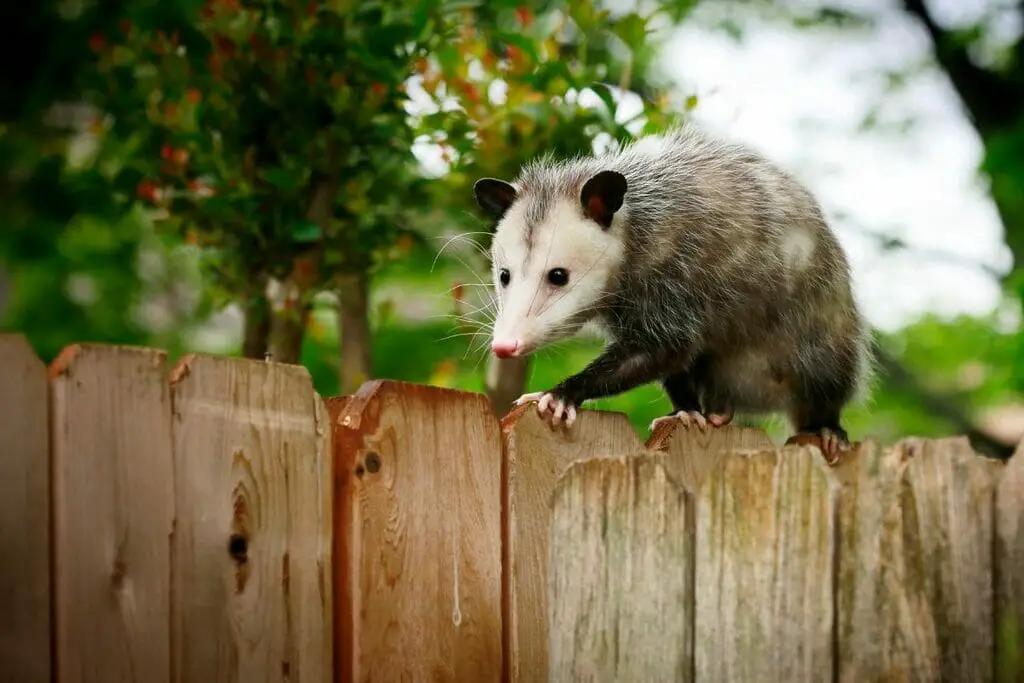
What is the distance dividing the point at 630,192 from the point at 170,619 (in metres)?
1.48

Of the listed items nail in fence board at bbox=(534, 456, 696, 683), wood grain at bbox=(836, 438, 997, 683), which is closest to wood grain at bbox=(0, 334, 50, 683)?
nail in fence board at bbox=(534, 456, 696, 683)

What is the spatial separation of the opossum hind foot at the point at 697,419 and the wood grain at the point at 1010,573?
818mm

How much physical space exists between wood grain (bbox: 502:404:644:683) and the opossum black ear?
2.34 feet

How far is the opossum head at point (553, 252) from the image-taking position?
2.34 metres

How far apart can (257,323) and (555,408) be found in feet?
3.55

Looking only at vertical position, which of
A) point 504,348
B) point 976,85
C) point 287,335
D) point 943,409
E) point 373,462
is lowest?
point 373,462

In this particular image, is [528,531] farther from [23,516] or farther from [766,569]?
[23,516]

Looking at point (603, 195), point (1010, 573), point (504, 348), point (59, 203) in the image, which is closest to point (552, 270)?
point (603, 195)

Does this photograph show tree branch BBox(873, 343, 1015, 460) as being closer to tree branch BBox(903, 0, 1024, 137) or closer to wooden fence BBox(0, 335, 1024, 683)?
tree branch BBox(903, 0, 1024, 137)

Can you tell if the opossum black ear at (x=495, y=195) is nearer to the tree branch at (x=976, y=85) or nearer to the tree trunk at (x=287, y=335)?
the tree trunk at (x=287, y=335)

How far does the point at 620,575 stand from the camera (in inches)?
59.8

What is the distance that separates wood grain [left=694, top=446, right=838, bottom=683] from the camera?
1.37 metres

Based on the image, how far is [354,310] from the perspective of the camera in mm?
3102

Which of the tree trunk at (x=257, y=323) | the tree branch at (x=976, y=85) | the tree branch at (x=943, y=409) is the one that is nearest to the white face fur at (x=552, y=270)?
the tree trunk at (x=257, y=323)
